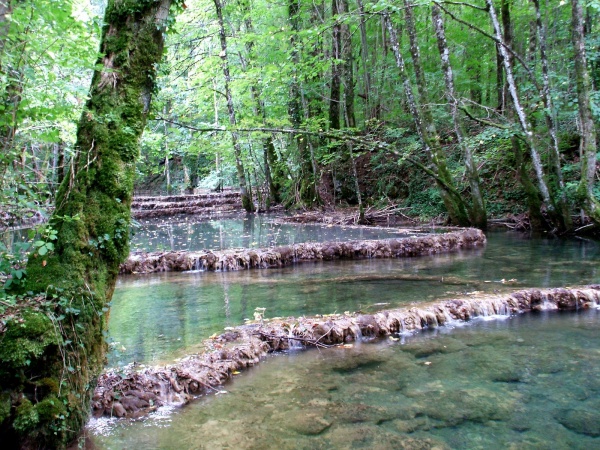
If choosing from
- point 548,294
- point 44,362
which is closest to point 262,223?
point 548,294

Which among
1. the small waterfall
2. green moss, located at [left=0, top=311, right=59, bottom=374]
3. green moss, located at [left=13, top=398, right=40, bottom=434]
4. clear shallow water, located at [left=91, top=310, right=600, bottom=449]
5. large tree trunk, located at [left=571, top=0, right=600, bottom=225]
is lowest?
clear shallow water, located at [left=91, top=310, right=600, bottom=449]

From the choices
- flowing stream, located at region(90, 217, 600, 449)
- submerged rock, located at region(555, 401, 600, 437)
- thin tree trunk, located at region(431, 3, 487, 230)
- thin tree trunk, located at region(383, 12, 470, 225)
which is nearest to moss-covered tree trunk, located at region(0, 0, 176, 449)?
flowing stream, located at region(90, 217, 600, 449)

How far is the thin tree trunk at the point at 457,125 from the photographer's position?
12.4m

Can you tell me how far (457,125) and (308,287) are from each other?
7608 millimetres

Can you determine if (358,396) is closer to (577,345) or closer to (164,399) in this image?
(164,399)

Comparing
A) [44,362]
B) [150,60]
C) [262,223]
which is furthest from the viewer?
[262,223]

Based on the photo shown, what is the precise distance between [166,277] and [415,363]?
6.52m

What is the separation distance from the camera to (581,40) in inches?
397

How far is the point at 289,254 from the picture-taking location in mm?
10875

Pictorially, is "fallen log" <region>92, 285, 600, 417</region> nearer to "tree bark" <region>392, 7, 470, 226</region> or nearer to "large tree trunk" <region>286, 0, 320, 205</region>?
"tree bark" <region>392, 7, 470, 226</region>

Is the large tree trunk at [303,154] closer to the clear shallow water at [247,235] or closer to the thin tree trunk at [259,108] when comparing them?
the thin tree trunk at [259,108]

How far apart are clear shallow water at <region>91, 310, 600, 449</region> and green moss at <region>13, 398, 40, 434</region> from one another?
2.49 ft

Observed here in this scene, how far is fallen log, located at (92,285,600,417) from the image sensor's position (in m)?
4.04

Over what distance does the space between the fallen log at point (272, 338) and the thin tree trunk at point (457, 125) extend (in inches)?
266
